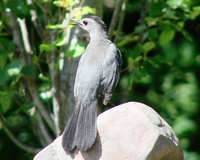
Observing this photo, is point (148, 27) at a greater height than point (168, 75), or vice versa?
point (148, 27)

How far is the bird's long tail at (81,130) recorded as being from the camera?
357 centimetres

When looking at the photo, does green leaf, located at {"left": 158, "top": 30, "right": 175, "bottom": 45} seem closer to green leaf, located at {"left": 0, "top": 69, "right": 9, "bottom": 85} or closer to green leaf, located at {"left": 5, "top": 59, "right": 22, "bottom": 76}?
green leaf, located at {"left": 5, "top": 59, "right": 22, "bottom": 76}

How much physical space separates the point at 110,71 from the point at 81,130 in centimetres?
70

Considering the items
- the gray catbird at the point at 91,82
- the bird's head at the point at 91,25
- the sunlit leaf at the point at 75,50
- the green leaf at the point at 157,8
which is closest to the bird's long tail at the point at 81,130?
the gray catbird at the point at 91,82

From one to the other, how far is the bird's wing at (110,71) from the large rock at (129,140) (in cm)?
54

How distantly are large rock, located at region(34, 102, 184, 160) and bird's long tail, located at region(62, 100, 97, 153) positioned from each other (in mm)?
46

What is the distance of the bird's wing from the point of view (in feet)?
13.8

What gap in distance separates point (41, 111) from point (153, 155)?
6.02 ft

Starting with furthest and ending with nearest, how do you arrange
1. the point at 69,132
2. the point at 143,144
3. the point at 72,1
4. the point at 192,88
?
the point at 192,88, the point at 72,1, the point at 69,132, the point at 143,144

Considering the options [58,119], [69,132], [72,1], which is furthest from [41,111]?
[69,132]

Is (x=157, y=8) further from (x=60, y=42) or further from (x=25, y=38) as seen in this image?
(x=25, y=38)

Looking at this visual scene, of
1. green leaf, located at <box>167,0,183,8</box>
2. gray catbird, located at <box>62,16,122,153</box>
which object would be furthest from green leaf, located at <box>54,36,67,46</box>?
green leaf, located at <box>167,0,183,8</box>

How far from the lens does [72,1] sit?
450 centimetres

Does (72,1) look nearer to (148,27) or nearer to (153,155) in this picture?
(148,27)
